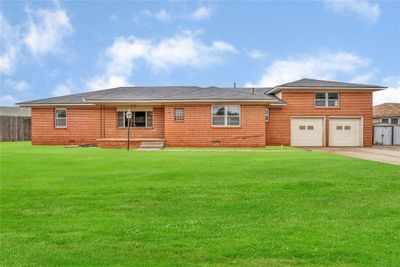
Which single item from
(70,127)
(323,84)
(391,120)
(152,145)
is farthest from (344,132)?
(70,127)

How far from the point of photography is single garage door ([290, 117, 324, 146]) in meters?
31.1

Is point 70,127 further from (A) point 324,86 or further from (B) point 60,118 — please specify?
(A) point 324,86

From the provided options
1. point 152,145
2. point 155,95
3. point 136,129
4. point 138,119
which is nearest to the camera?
point 152,145

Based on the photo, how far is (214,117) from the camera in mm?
28438

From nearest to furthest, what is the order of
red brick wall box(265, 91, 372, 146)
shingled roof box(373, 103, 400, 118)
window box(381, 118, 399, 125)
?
red brick wall box(265, 91, 372, 146) → window box(381, 118, 399, 125) → shingled roof box(373, 103, 400, 118)

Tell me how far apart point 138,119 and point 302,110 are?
1110 centimetres

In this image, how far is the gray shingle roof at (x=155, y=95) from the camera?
1112 inches

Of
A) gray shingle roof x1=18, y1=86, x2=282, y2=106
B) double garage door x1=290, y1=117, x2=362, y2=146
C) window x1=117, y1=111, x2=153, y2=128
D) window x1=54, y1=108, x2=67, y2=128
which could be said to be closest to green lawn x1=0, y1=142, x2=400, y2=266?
gray shingle roof x1=18, y1=86, x2=282, y2=106

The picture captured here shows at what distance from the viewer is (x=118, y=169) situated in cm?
1354

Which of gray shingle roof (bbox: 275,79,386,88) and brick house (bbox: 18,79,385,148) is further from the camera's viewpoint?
gray shingle roof (bbox: 275,79,386,88)

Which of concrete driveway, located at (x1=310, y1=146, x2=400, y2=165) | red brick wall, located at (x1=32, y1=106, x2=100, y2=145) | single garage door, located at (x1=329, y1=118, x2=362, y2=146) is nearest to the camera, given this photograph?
concrete driveway, located at (x1=310, y1=146, x2=400, y2=165)

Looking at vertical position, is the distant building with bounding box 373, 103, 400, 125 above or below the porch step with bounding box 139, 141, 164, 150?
above

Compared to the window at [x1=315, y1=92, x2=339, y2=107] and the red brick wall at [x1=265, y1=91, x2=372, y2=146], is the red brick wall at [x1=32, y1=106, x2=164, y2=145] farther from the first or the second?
the window at [x1=315, y1=92, x2=339, y2=107]

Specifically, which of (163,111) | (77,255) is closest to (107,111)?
(163,111)
